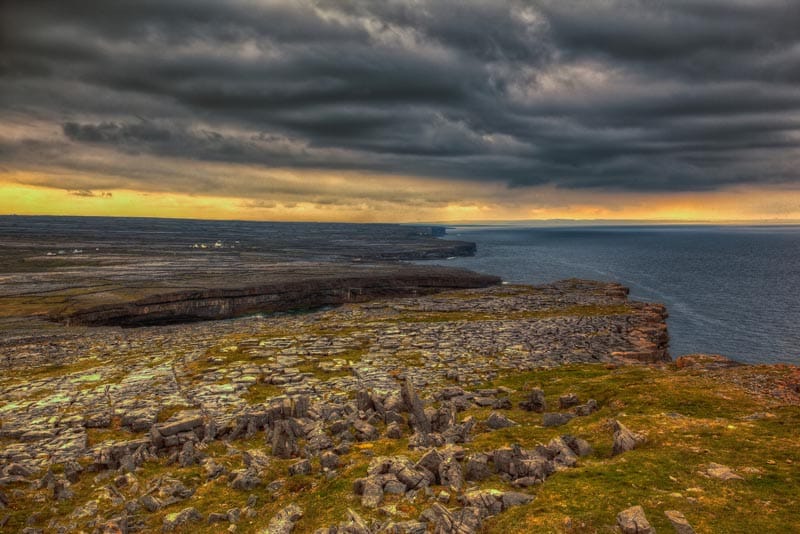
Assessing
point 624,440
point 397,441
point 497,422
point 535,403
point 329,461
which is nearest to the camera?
point 624,440

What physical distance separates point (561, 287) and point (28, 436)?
113 meters

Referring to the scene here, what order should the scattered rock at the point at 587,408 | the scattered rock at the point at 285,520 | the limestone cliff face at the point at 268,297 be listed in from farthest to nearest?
the limestone cliff face at the point at 268,297 < the scattered rock at the point at 587,408 < the scattered rock at the point at 285,520

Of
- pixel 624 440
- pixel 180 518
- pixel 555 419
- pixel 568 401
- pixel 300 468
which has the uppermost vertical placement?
pixel 624 440

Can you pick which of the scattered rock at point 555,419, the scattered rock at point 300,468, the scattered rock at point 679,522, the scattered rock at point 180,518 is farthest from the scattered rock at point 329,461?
the scattered rock at point 679,522

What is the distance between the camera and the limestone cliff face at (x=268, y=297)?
98.2 meters

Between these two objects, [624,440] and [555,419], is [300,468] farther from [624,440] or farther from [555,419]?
[624,440]

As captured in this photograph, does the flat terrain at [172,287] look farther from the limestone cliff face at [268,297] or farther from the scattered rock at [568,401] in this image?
the scattered rock at [568,401]

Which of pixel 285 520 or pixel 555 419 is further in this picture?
pixel 555 419

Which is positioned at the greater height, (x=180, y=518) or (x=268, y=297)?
(x=180, y=518)

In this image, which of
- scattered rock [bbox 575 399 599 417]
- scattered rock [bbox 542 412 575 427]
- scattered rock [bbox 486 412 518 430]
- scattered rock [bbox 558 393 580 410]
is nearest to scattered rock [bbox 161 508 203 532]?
scattered rock [bbox 486 412 518 430]

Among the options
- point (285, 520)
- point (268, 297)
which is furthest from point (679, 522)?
point (268, 297)

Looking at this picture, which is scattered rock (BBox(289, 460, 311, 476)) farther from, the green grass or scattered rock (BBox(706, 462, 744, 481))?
scattered rock (BBox(706, 462, 744, 481))

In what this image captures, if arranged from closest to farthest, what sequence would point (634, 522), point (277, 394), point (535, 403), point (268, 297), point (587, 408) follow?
point (634, 522), point (587, 408), point (535, 403), point (277, 394), point (268, 297)

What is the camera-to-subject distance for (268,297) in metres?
121
